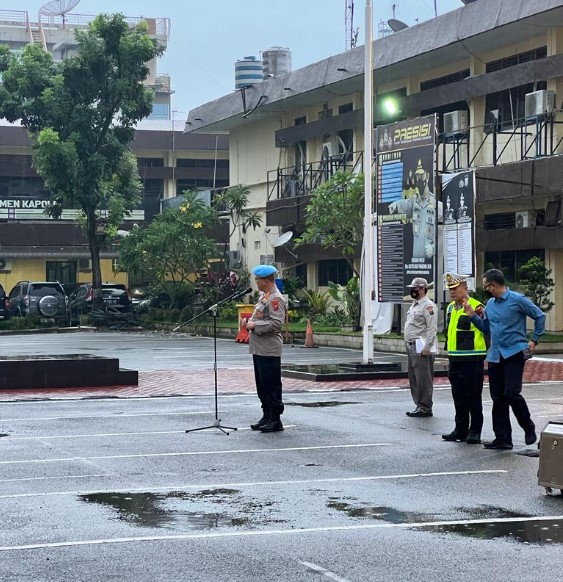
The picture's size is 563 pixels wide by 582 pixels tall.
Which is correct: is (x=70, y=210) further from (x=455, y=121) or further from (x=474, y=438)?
(x=474, y=438)

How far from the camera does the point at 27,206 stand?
195 feet

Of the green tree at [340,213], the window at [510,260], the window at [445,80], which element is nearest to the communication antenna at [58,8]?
the window at [445,80]

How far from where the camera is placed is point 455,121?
33.7 meters

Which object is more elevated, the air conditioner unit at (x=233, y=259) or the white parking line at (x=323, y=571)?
the air conditioner unit at (x=233, y=259)

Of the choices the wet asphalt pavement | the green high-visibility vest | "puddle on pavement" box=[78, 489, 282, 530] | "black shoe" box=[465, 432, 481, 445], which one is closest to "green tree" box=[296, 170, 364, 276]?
the wet asphalt pavement

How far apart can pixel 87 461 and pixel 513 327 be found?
4419 mm

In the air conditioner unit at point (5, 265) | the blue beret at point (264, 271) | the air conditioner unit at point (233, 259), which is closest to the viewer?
the blue beret at point (264, 271)

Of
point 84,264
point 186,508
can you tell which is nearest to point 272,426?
point 186,508

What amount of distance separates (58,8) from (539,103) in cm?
8867

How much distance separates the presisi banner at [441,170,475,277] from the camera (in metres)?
27.4

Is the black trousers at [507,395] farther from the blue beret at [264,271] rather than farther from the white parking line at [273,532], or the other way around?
the white parking line at [273,532]

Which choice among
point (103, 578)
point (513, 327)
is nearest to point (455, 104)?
point (513, 327)

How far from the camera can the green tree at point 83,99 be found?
48.0m

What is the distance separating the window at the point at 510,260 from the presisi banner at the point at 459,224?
385 centimetres
